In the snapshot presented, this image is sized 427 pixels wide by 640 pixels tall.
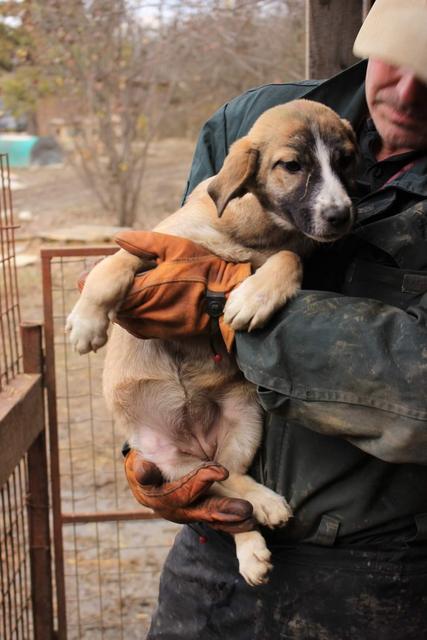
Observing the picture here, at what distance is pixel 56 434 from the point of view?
444 cm

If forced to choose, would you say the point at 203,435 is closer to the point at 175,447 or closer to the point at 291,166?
the point at 175,447

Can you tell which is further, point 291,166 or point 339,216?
point 291,166

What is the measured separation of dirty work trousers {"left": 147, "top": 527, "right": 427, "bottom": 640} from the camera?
2586 mm

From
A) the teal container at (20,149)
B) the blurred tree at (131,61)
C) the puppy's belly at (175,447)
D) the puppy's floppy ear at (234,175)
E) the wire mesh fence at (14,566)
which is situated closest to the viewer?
the puppy's floppy ear at (234,175)

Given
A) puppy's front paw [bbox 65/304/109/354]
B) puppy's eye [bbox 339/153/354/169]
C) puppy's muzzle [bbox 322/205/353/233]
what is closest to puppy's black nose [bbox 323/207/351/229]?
puppy's muzzle [bbox 322/205/353/233]

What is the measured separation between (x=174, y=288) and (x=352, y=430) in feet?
2.28

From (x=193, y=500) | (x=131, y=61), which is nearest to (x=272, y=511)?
(x=193, y=500)

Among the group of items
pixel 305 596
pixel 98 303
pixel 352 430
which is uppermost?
pixel 98 303

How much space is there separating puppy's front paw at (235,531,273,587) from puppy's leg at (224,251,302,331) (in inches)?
27.7

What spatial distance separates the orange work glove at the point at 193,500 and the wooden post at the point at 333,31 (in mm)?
1914

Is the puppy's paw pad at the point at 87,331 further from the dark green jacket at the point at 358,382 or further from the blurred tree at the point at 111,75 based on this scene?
the blurred tree at the point at 111,75

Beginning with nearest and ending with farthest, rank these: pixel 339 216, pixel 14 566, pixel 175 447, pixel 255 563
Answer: pixel 339 216, pixel 255 563, pixel 175 447, pixel 14 566

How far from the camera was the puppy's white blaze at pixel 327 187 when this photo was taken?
259 cm

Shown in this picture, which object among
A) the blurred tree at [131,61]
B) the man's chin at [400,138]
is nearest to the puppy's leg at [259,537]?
the man's chin at [400,138]
